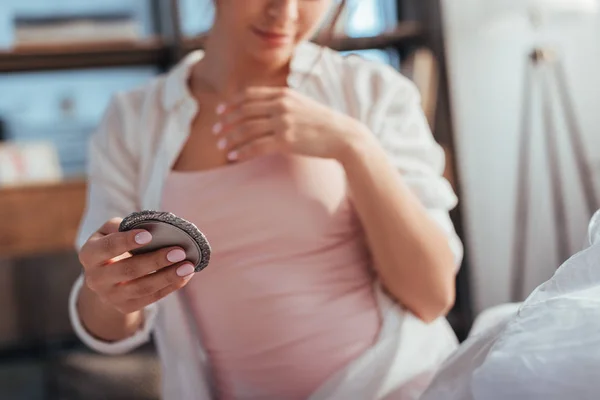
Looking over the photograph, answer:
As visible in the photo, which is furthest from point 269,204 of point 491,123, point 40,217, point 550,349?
point 491,123

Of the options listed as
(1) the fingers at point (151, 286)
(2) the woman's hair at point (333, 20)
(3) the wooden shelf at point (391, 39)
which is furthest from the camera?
(3) the wooden shelf at point (391, 39)

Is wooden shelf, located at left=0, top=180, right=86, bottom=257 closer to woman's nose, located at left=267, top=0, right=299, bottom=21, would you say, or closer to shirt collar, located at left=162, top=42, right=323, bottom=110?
shirt collar, located at left=162, top=42, right=323, bottom=110

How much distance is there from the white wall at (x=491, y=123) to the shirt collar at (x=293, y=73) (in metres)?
1.70

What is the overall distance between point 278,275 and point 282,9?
0.24 meters

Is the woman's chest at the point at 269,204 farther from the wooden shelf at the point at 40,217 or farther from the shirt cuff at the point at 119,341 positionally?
the wooden shelf at the point at 40,217

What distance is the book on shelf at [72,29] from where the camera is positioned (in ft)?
8.02

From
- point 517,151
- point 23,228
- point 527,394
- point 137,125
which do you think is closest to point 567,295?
point 527,394

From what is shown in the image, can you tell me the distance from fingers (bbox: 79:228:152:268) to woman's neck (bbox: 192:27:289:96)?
0.77ft

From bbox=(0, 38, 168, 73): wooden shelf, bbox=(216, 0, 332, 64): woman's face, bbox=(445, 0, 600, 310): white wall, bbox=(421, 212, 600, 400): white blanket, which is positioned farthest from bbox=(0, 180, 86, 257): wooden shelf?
bbox=(421, 212, 600, 400): white blanket

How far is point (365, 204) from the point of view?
74cm

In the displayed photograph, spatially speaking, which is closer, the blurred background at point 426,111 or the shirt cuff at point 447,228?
the shirt cuff at point 447,228

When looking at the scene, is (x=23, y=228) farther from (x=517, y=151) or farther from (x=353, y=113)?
(x=353, y=113)

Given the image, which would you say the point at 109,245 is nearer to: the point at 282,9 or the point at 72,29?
the point at 282,9

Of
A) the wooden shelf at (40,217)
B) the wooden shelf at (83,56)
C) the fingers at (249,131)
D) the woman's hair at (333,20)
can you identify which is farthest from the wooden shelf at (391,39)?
the fingers at (249,131)
